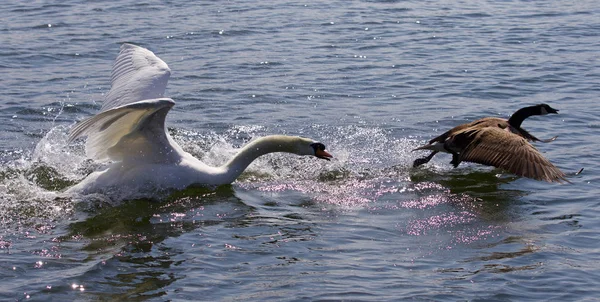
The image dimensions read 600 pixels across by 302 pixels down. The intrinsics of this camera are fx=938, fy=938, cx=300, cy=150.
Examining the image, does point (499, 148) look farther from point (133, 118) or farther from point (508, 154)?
point (133, 118)

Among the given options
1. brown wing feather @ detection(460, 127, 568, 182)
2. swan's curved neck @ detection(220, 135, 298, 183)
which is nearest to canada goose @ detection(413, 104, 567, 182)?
brown wing feather @ detection(460, 127, 568, 182)

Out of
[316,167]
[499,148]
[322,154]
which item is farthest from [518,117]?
[322,154]

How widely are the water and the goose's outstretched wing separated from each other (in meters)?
0.44

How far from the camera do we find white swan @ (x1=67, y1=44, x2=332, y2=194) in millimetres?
7652

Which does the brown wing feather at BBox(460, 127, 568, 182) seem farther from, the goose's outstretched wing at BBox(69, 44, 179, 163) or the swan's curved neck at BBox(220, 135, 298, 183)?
the goose's outstretched wing at BBox(69, 44, 179, 163)

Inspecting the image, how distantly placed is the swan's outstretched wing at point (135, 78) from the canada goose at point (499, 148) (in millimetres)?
2583

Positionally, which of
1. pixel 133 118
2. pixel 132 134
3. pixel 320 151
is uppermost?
pixel 133 118

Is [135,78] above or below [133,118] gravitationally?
above

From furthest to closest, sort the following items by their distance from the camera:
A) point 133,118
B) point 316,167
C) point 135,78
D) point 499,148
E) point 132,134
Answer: point 316,167 → point 135,78 → point 499,148 → point 132,134 → point 133,118

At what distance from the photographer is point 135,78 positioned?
8453 millimetres

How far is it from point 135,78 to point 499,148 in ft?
10.9

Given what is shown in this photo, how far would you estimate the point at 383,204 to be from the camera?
793 centimetres

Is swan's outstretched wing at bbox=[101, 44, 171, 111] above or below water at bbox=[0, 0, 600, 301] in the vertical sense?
above

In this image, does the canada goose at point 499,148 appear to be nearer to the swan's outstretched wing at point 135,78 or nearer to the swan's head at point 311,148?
the swan's head at point 311,148
